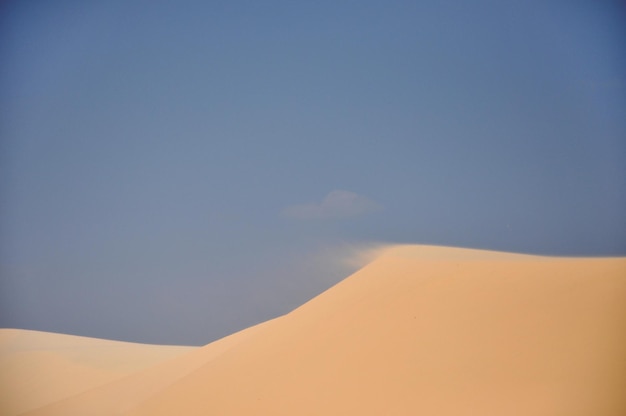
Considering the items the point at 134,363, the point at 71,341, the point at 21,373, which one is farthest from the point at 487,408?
the point at 21,373

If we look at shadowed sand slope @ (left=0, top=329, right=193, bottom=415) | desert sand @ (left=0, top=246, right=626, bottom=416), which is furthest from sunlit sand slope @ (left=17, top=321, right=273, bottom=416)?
shadowed sand slope @ (left=0, top=329, right=193, bottom=415)

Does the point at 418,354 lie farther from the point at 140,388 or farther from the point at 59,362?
the point at 59,362

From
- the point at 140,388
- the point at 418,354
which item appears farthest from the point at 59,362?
the point at 418,354

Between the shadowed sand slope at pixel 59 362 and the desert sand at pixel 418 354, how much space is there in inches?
1.7

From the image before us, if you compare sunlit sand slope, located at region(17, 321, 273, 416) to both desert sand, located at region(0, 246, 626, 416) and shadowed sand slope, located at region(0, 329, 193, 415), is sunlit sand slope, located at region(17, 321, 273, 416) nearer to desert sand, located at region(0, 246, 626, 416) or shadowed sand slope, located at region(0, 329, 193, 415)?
desert sand, located at region(0, 246, 626, 416)

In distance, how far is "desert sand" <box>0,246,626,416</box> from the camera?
25.2 feet

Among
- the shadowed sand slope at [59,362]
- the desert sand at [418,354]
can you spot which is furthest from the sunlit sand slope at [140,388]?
the shadowed sand slope at [59,362]

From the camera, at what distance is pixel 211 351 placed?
9211 mm

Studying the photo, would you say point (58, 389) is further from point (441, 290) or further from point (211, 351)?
point (441, 290)

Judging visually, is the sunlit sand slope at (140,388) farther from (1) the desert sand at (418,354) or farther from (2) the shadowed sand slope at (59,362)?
(2) the shadowed sand slope at (59,362)

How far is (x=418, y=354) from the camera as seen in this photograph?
8.34 m

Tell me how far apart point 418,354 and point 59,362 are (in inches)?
204

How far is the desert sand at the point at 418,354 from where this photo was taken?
7680 millimetres

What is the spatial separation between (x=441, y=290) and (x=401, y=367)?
134 cm
